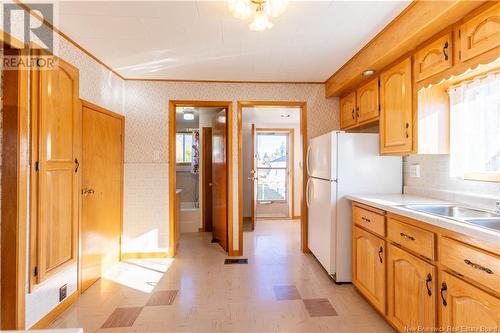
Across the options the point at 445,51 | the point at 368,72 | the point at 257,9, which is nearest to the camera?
the point at 257,9

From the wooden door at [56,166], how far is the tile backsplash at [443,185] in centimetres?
304

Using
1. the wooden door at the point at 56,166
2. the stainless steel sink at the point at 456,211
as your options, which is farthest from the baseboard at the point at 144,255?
the stainless steel sink at the point at 456,211

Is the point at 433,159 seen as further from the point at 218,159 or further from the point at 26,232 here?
the point at 26,232

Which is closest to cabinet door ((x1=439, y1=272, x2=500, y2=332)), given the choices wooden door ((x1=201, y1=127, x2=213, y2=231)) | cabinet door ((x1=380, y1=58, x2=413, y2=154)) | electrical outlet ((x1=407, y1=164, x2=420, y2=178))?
cabinet door ((x1=380, y1=58, x2=413, y2=154))

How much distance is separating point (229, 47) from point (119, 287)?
100 inches

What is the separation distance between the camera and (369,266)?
2.18m

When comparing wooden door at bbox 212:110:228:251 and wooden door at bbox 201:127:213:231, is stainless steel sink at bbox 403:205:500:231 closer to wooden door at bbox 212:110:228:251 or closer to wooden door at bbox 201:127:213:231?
wooden door at bbox 212:110:228:251

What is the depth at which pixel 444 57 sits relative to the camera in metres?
1.75

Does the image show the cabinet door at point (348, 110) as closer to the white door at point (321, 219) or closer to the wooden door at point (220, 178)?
the white door at point (321, 219)

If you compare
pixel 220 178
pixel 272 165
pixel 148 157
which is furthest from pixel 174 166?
pixel 272 165

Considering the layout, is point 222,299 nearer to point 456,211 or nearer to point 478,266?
point 478,266

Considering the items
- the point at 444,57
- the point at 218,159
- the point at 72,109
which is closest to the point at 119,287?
the point at 72,109

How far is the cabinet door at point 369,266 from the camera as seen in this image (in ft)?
6.55

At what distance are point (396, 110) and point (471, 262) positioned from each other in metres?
1.43
